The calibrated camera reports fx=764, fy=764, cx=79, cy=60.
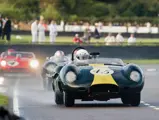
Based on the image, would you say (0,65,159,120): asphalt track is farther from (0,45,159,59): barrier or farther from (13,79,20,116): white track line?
(0,45,159,59): barrier

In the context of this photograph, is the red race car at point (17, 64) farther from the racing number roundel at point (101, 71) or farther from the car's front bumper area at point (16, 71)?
the racing number roundel at point (101, 71)

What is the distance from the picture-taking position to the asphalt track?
13.5 meters

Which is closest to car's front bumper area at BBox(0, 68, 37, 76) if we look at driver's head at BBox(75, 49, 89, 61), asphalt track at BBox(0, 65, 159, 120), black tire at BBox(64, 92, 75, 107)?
asphalt track at BBox(0, 65, 159, 120)

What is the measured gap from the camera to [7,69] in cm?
2962

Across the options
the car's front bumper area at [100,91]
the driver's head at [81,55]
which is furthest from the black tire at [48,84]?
the car's front bumper area at [100,91]

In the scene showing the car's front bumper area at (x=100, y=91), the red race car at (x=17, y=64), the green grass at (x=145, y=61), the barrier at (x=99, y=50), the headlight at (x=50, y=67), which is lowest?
the green grass at (x=145, y=61)

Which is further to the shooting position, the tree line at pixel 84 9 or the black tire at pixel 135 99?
the tree line at pixel 84 9

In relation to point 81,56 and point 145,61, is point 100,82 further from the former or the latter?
point 145,61

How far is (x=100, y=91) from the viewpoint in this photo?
50.5ft

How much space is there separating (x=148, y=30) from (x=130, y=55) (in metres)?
→ 40.7

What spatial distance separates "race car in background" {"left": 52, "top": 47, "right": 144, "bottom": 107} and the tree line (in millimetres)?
72365

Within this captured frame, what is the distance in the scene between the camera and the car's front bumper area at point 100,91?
1540cm

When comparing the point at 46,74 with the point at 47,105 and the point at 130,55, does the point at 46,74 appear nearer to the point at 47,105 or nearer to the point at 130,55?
the point at 47,105

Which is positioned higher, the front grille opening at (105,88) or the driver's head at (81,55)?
the driver's head at (81,55)
